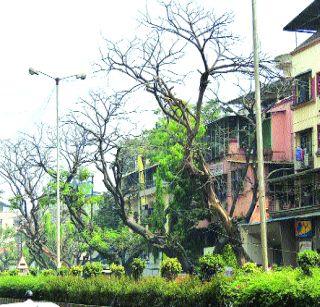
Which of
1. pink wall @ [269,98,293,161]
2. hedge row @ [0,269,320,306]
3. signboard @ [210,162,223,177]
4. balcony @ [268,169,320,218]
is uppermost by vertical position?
pink wall @ [269,98,293,161]

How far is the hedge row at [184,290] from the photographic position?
49.9ft

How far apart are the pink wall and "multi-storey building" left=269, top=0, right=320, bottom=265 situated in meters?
5.13

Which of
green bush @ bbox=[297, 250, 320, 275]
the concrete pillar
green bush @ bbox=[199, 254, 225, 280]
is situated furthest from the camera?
the concrete pillar

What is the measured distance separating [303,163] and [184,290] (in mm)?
18586

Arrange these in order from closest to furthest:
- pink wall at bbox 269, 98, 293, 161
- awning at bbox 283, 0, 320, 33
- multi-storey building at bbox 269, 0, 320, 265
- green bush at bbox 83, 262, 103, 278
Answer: green bush at bbox 83, 262, 103, 278, multi-storey building at bbox 269, 0, 320, 265, awning at bbox 283, 0, 320, 33, pink wall at bbox 269, 98, 293, 161

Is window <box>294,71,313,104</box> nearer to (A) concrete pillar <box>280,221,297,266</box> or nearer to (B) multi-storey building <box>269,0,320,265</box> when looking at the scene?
(B) multi-storey building <box>269,0,320,265</box>

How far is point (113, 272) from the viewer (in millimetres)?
27406

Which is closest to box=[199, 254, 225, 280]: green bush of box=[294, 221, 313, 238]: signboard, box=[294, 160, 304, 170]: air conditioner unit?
box=[294, 221, 313, 238]: signboard

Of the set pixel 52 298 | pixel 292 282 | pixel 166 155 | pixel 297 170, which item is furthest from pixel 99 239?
pixel 292 282

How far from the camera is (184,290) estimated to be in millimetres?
20531

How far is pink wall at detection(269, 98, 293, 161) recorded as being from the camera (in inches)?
1778

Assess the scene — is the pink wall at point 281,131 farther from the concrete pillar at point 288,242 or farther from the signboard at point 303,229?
the signboard at point 303,229

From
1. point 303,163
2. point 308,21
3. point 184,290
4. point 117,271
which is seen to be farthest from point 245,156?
point 184,290

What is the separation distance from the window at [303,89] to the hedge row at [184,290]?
52.1 feet
